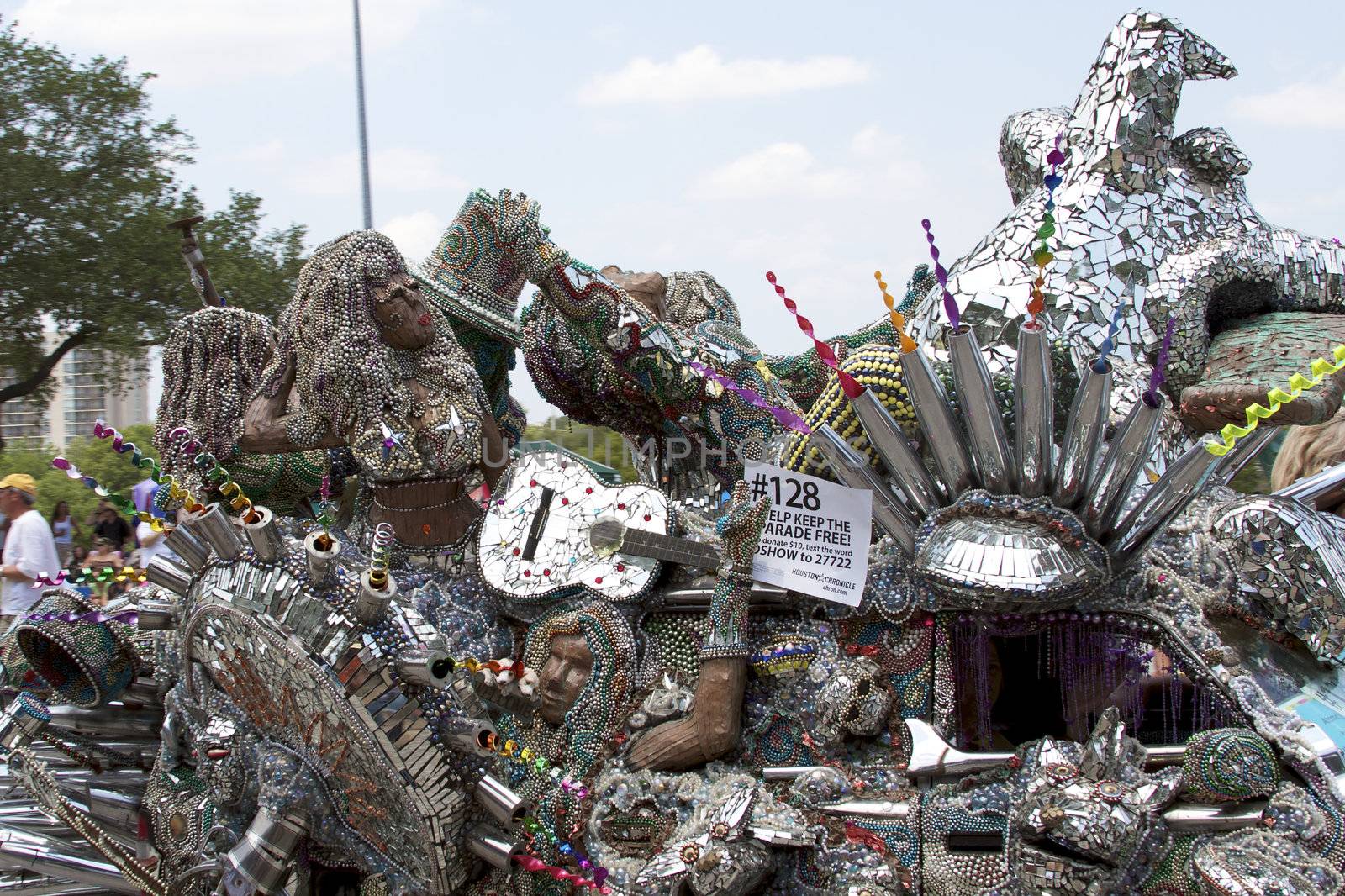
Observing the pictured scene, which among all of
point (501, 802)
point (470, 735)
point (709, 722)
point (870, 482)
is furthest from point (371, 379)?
point (870, 482)

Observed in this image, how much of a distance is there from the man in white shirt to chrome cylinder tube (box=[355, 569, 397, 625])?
3864mm

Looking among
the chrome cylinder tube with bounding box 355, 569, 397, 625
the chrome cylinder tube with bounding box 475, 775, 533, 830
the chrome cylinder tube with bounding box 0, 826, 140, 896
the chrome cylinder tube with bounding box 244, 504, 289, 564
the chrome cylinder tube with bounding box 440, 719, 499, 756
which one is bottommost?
the chrome cylinder tube with bounding box 0, 826, 140, 896

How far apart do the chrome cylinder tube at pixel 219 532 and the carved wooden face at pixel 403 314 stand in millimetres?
843

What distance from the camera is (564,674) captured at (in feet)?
13.5

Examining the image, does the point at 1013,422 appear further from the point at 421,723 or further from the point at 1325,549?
the point at 421,723

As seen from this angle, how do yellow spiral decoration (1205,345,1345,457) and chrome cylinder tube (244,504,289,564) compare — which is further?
chrome cylinder tube (244,504,289,564)

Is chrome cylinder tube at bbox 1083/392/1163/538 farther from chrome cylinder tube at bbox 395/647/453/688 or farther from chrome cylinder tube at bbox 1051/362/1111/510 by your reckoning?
chrome cylinder tube at bbox 395/647/453/688

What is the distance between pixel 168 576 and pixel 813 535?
196 centimetres

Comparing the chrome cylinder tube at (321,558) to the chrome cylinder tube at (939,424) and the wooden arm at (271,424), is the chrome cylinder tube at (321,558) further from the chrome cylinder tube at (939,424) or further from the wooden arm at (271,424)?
the chrome cylinder tube at (939,424)

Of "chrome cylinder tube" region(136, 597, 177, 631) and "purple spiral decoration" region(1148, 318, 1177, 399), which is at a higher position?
"purple spiral decoration" region(1148, 318, 1177, 399)

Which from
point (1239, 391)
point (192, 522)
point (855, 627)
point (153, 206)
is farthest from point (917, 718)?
point (153, 206)

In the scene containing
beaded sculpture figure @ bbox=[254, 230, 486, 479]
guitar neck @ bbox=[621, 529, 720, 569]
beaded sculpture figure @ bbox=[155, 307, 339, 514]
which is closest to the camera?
guitar neck @ bbox=[621, 529, 720, 569]

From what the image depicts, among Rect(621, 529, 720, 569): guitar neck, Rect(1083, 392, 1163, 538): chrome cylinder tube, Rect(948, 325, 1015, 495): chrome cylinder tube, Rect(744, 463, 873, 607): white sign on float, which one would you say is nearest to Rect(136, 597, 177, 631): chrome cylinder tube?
Rect(621, 529, 720, 569): guitar neck

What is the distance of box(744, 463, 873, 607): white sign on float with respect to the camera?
3676 millimetres
